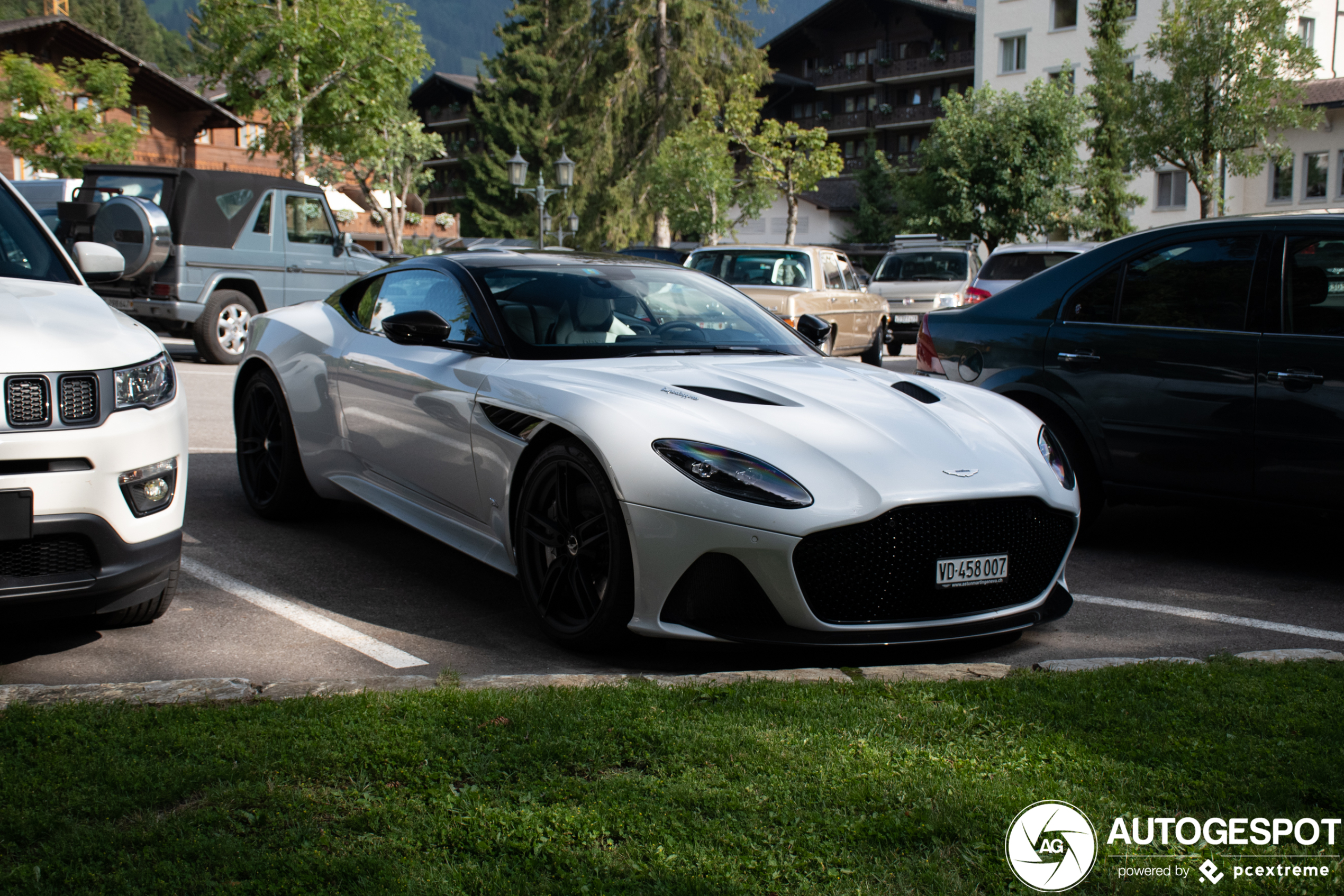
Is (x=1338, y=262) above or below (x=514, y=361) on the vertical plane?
above

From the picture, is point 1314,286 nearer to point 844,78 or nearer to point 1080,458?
point 1080,458

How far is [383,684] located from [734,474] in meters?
1.21

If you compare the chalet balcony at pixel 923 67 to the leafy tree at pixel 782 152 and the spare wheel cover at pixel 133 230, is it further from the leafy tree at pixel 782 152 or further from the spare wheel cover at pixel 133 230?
the spare wheel cover at pixel 133 230

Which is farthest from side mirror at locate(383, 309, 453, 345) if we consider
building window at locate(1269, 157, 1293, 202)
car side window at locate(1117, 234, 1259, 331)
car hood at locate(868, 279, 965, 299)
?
building window at locate(1269, 157, 1293, 202)

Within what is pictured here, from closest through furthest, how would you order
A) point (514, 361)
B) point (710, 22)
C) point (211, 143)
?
point (514, 361) → point (710, 22) → point (211, 143)

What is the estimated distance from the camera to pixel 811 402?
170 inches

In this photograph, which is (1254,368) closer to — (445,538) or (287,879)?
(445,538)

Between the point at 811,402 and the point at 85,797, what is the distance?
100 inches

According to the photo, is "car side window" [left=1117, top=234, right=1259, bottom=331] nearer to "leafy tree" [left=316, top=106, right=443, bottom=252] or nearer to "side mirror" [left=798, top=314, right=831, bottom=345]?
"side mirror" [left=798, top=314, right=831, bottom=345]

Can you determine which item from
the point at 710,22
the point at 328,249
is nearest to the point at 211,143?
the point at 710,22

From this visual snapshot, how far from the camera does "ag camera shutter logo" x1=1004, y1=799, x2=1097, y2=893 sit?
2.45m

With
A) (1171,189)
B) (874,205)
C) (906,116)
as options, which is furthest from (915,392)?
(906,116)

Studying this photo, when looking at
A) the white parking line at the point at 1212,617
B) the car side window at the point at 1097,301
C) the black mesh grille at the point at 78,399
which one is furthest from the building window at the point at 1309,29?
the black mesh grille at the point at 78,399

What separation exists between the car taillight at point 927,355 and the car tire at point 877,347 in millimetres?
9449
